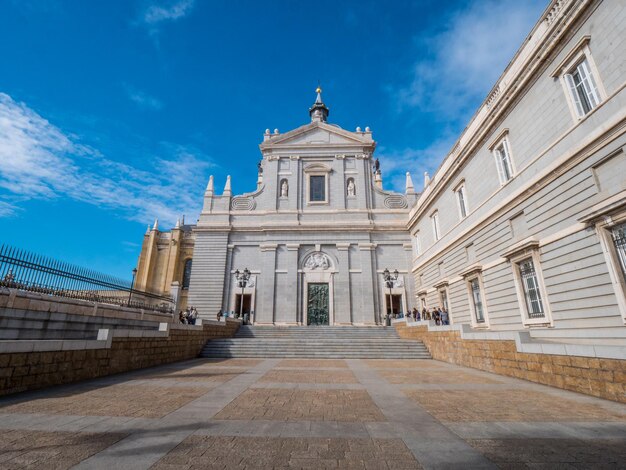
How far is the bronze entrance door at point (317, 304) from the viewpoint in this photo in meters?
23.8

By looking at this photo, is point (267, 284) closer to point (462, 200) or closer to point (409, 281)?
point (409, 281)

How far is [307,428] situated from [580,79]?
11659 millimetres

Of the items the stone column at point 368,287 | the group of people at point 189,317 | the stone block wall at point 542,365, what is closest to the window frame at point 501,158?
the stone block wall at point 542,365

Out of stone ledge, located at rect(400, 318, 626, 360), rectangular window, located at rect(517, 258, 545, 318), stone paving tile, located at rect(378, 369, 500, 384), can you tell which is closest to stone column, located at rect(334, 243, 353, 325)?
stone ledge, located at rect(400, 318, 626, 360)

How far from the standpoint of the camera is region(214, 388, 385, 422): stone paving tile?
15.0ft

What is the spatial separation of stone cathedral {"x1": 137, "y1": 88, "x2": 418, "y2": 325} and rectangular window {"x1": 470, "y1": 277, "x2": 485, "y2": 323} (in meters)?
8.39

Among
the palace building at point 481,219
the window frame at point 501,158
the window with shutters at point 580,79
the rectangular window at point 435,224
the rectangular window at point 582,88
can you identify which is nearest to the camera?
the palace building at point 481,219

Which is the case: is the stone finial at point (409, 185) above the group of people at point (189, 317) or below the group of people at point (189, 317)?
above

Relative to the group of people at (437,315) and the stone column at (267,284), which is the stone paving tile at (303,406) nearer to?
the group of people at (437,315)

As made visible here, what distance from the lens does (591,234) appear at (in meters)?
8.16

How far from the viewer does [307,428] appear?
405 centimetres

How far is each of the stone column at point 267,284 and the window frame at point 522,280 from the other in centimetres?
1639

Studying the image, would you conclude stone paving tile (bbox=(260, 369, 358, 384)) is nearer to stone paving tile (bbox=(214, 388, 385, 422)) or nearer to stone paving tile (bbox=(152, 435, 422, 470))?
stone paving tile (bbox=(214, 388, 385, 422))

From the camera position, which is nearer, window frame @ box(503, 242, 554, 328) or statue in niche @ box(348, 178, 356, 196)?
window frame @ box(503, 242, 554, 328)
